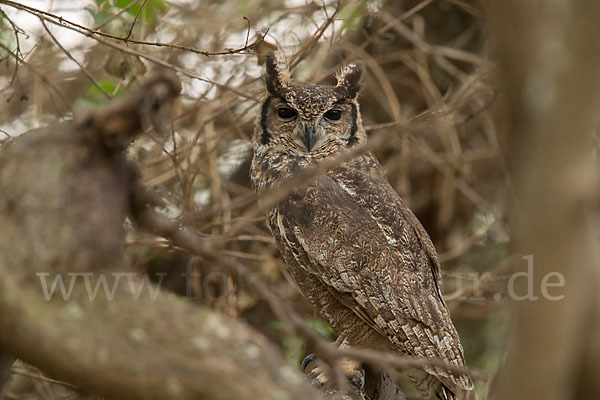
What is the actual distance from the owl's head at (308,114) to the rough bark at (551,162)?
232 cm

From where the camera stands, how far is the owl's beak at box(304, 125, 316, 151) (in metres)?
3.09

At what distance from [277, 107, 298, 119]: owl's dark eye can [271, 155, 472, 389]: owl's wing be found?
423 millimetres

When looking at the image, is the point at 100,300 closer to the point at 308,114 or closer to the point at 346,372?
the point at 346,372

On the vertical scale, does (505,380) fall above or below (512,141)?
below

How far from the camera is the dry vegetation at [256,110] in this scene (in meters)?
3.28

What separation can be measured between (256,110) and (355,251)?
119cm

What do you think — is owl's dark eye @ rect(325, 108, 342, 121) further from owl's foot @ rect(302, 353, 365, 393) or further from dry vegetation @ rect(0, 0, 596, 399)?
owl's foot @ rect(302, 353, 365, 393)

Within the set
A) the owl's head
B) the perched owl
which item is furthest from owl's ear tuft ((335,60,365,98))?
the perched owl

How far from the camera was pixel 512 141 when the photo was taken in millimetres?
793

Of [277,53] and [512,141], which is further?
[277,53]

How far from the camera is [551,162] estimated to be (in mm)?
756

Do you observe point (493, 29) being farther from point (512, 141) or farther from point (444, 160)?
point (444, 160)

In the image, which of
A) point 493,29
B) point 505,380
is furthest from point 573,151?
point 505,380

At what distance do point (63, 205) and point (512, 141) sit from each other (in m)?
0.77
